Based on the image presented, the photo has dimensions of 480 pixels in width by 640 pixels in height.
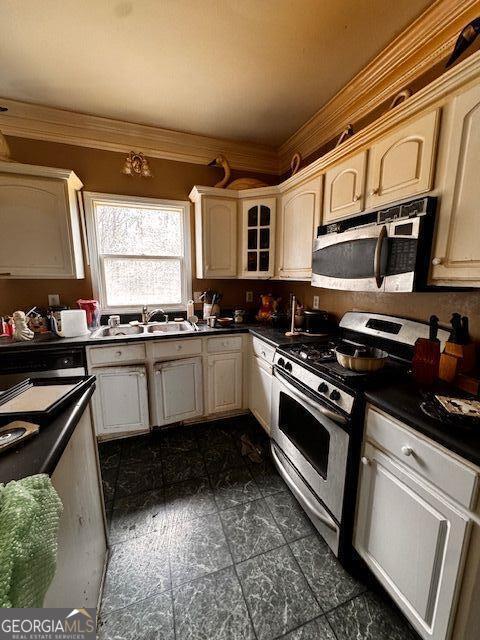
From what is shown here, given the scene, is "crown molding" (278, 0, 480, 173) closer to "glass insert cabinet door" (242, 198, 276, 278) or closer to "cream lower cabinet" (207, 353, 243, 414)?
"glass insert cabinet door" (242, 198, 276, 278)

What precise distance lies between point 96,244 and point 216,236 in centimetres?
112

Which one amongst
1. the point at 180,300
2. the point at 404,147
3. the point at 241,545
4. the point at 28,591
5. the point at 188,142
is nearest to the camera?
the point at 28,591

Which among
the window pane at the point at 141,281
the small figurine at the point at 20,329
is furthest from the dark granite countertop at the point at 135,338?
the window pane at the point at 141,281

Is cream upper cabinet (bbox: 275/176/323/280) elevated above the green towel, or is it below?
above

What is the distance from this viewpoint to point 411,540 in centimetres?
101

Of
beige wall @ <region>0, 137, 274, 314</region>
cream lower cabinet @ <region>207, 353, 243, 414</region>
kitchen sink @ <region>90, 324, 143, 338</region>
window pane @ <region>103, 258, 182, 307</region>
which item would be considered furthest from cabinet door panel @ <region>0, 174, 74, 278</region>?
cream lower cabinet @ <region>207, 353, 243, 414</region>

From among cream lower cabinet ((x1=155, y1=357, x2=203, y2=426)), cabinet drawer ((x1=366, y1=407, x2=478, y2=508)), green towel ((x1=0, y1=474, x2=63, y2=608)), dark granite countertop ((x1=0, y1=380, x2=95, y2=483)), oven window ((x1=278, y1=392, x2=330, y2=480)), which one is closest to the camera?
green towel ((x1=0, y1=474, x2=63, y2=608))

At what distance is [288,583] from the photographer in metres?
1.26

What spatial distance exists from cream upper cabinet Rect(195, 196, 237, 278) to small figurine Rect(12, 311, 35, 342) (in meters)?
1.47

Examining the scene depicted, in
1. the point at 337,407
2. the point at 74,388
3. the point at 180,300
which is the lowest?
the point at 337,407

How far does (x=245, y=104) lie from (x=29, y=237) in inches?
78.7

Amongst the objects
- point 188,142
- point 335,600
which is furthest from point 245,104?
point 335,600

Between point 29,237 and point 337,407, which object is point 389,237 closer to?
point 337,407

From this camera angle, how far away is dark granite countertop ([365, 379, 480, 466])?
83 centimetres
